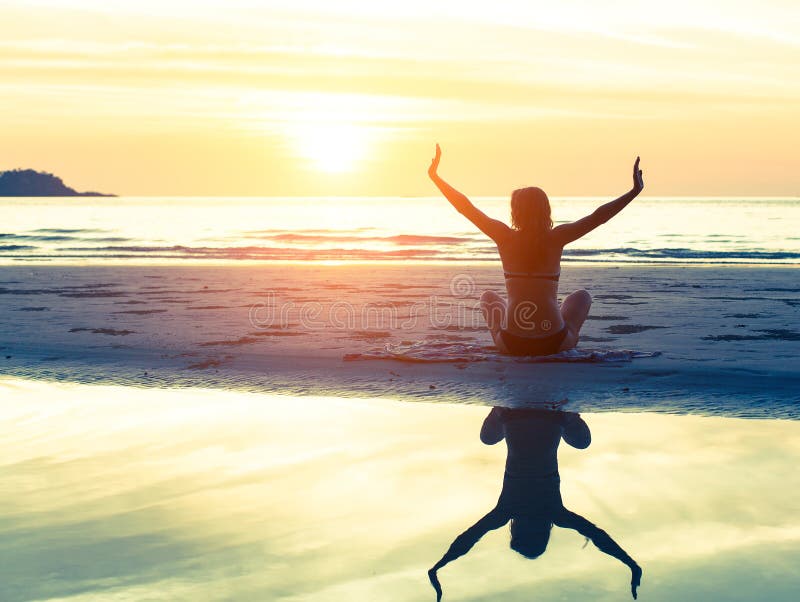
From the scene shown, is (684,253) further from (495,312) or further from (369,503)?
(369,503)

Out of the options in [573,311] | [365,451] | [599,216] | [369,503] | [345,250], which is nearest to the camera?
[369,503]

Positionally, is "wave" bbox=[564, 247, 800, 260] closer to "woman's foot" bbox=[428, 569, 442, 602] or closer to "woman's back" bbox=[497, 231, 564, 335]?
"woman's back" bbox=[497, 231, 564, 335]

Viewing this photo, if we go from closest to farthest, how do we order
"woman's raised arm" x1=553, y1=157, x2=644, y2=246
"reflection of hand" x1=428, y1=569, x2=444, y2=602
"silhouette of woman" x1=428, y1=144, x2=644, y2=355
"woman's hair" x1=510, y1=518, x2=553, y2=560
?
"reflection of hand" x1=428, y1=569, x2=444, y2=602 → "woman's hair" x1=510, y1=518, x2=553, y2=560 → "woman's raised arm" x1=553, y1=157, x2=644, y2=246 → "silhouette of woman" x1=428, y1=144, x2=644, y2=355

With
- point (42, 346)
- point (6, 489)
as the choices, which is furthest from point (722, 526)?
point (42, 346)

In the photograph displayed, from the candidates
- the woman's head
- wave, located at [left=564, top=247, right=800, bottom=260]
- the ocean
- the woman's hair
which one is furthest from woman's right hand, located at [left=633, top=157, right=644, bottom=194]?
wave, located at [left=564, top=247, right=800, bottom=260]

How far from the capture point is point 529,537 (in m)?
3.62

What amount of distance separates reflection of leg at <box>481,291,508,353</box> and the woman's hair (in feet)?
14.4

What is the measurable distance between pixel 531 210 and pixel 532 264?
499 millimetres

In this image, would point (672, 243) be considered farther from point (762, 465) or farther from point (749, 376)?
point (762, 465)

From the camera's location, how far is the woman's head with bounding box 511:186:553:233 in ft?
24.3

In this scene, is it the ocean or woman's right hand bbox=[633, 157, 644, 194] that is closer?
woman's right hand bbox=[633, 157, 644, 194]

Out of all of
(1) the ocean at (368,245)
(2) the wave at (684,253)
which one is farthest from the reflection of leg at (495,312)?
(2) the wave at (684,253)

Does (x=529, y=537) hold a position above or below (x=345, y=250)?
above

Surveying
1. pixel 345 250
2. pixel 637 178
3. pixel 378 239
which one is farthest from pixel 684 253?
pixel 637 178
